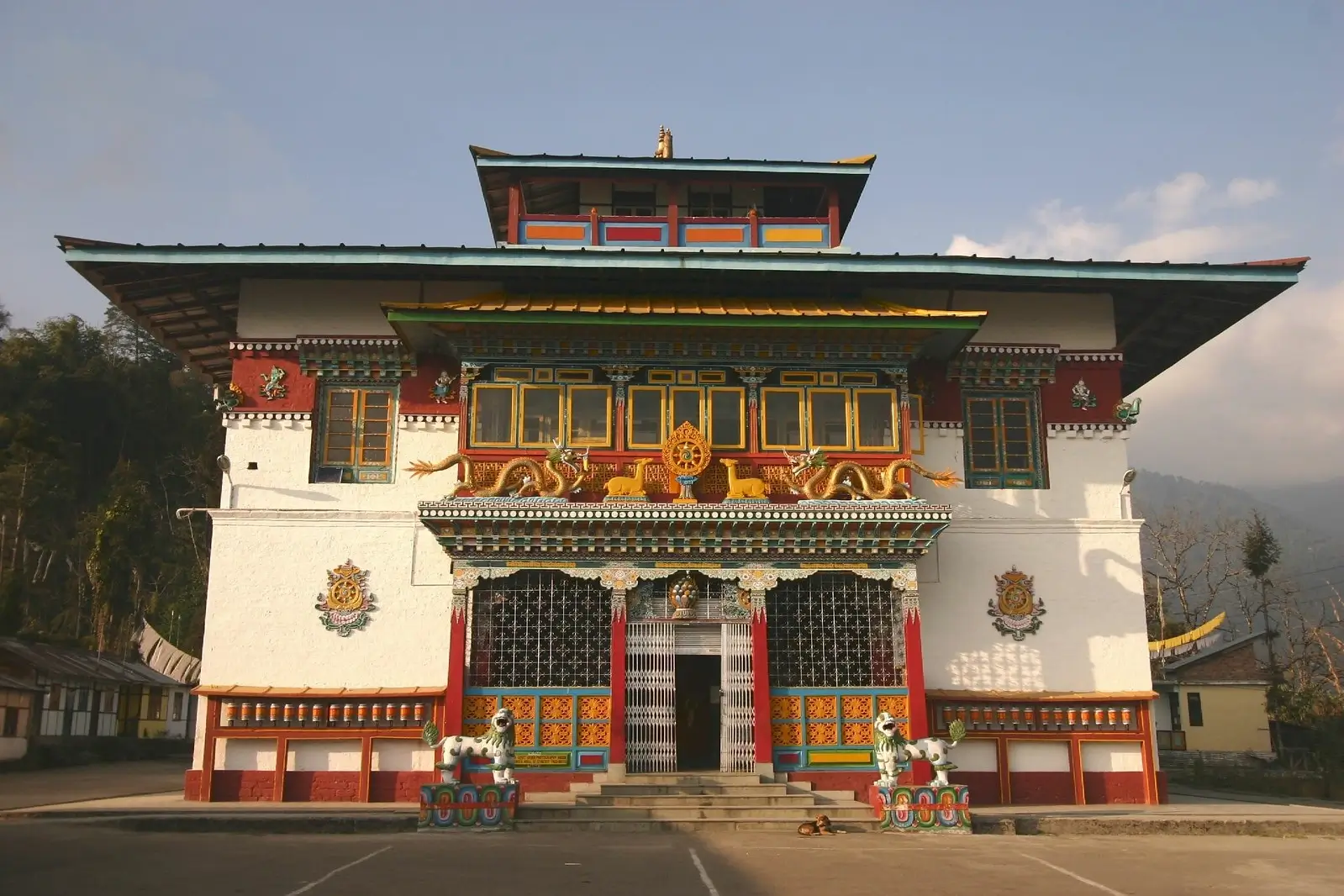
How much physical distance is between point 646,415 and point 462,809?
7.03 meters

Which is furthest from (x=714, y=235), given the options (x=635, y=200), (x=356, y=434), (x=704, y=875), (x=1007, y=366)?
(x=704, y=875)

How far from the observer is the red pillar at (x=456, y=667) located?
17172mm

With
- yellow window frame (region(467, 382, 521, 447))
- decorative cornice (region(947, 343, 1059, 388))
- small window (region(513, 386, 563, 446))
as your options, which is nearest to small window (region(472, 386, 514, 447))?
yellow window frame (region(467, 382, 521, 447))

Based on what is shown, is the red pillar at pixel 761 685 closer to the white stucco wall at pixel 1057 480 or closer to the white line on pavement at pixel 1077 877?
the white stucco wall at pixel 1057 480

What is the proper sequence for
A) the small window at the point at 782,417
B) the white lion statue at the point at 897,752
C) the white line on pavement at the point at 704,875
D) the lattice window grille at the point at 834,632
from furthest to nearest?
the small window at the point at 782,417, the lattice window grille at the point at 834,632, the white lion statue at the point at 897,752, the white line on pavement at the point at 704,875

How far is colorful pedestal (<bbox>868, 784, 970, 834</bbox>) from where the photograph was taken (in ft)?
51.1

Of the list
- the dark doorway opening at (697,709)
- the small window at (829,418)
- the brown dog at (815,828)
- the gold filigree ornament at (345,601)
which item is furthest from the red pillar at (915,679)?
the gold filigree ornament at (345,601)

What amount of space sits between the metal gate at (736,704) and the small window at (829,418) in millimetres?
3420

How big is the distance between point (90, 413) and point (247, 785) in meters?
43.3

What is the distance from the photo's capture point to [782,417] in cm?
1903

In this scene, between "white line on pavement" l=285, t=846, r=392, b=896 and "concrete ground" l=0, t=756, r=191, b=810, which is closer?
"white line on pavement" l=285, t=846, r=392, b=896

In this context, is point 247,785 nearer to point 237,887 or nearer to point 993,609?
point 237,887

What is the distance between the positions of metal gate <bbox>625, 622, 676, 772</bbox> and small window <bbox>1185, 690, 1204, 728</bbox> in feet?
83.1

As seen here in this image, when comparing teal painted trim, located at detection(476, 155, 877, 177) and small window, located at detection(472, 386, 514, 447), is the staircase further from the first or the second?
teal painted trim, located at detection(476, 155, 877, 177)
